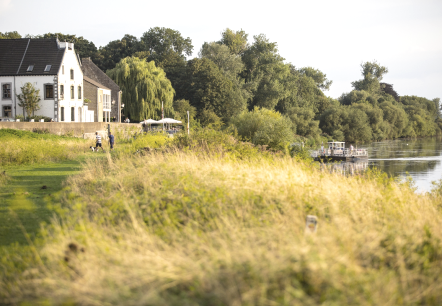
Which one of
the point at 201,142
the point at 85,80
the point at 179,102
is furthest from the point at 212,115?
the point at 201,142

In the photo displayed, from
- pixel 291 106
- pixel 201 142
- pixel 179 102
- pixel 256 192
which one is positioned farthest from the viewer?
pixel 291 106

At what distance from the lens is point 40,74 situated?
4200 cm

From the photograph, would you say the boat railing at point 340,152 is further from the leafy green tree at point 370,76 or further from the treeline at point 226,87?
the leafy green tree at point 370,76

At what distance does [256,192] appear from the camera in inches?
324

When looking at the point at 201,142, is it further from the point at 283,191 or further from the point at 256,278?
the point at 256,278

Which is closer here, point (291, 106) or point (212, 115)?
point (212, 115)

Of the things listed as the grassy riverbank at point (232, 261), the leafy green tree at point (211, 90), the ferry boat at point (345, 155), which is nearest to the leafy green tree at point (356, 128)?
the ferry boat at point (345, 155)

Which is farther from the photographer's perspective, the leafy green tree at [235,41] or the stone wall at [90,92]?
the leafy green tree at [235,41]

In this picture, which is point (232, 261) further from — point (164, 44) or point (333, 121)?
point (164, 44)

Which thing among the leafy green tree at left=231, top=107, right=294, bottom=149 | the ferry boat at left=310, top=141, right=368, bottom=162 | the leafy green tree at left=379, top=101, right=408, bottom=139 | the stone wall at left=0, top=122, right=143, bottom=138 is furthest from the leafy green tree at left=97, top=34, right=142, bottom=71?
the leafy green tree at left=379, top=101, right=408, bottom=139

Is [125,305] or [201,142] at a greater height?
[201,142]

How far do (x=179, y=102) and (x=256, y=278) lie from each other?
186 ft

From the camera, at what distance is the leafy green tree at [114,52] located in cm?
7488

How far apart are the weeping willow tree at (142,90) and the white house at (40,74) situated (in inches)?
427
